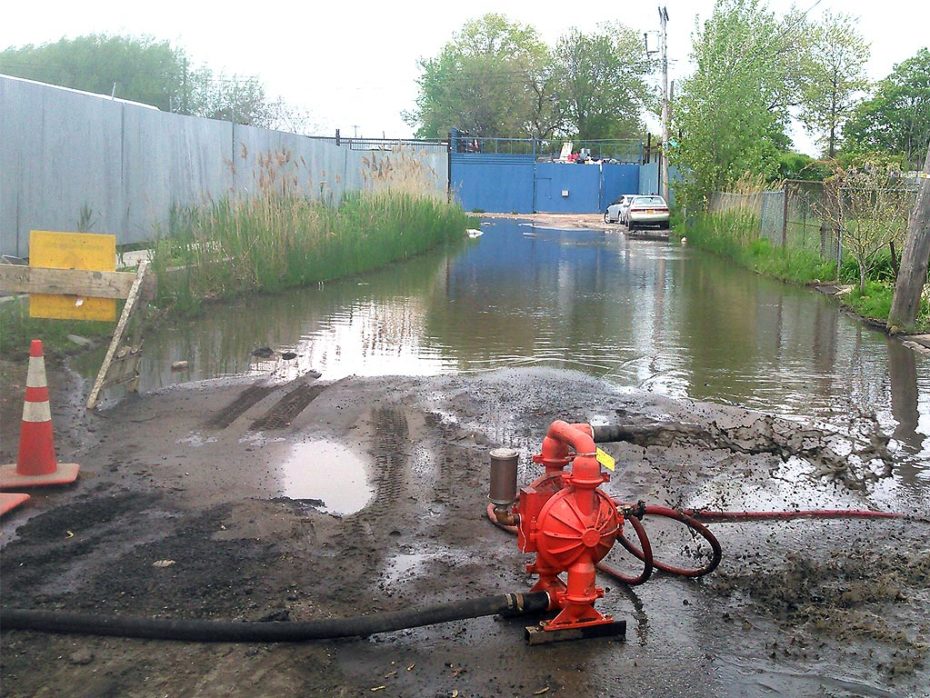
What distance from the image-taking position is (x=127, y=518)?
555cm

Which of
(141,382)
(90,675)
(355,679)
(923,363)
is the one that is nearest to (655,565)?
(355,679)

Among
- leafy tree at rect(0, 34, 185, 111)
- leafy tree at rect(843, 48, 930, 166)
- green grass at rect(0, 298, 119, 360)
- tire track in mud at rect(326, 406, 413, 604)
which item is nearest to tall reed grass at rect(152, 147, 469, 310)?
green grass at rect(0, 298, 119, 360)

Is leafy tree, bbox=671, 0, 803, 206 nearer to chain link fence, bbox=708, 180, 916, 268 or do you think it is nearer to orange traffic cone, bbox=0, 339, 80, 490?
chain link fence, bbox=708, 180, 916, 268

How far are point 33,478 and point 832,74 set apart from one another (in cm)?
6937

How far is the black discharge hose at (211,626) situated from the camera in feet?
13.5

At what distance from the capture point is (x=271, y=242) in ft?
48.6

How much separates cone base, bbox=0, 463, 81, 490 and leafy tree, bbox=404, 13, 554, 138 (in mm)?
72417

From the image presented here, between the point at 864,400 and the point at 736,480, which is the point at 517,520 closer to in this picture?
the point at 736,480

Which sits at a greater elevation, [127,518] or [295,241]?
[295,241]

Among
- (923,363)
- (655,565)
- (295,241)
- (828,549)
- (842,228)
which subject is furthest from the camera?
(842,228)

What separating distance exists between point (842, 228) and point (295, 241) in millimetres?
8704

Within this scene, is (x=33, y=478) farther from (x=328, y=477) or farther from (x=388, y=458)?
(x=388, y=458)

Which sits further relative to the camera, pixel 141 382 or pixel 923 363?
pixel 923 363

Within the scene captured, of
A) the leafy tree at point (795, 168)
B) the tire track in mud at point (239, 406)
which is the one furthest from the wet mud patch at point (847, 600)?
the leafy tree at point (795, 168)
